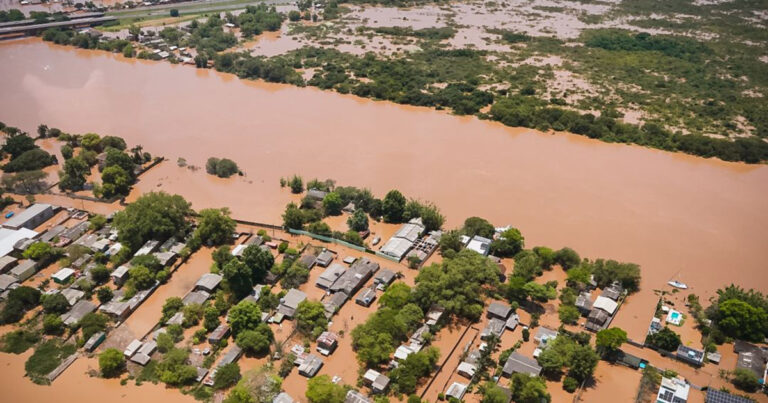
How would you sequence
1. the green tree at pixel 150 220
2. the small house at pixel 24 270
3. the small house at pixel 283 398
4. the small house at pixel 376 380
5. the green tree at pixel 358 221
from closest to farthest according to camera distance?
the small house at pixel 283 398 → the small house at pixel 376 380 → the small house at pixel 24 270 → the green tree at pixel 150 220 → the green tree at pixel 358 221

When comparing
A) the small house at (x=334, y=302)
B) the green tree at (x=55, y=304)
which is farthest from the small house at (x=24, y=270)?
the small house at (x=334, y=302)

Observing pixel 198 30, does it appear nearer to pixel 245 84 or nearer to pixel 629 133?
pixel 245 84

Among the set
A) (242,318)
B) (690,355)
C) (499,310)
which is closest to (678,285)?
(690,355)

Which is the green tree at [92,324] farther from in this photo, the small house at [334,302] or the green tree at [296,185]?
the green tree at [296,185]

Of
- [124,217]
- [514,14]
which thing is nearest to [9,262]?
[124,217]

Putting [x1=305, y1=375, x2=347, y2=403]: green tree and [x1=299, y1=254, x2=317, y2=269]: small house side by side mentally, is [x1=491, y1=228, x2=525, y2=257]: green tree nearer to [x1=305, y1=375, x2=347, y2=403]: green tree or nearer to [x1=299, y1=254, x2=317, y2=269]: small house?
[x1=299, y1=254, x2=317, y2=269]: small house
